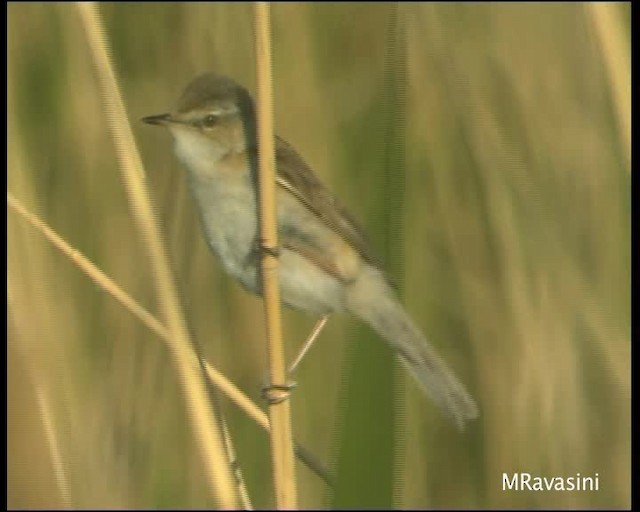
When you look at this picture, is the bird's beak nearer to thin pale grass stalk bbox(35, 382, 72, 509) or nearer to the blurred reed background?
the blurred reed background

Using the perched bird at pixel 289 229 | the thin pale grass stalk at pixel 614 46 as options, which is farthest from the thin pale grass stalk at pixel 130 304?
the thin pale grass stalk at pixel 614 46

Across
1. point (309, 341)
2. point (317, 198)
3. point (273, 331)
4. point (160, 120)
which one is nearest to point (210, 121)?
point (160, 120)

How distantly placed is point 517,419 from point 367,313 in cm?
70

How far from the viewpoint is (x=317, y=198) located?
2.00 metres

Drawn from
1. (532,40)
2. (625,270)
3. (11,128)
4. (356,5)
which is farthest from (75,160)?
(625,270)

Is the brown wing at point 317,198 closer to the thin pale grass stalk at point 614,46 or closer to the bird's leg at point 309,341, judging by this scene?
the bird's leg at point 309,341

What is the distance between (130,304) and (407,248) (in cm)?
108

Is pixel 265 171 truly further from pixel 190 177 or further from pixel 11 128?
pixel 11 128

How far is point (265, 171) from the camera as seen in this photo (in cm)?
138

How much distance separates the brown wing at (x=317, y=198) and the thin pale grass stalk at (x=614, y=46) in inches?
26.4

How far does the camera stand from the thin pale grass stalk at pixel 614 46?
1.44 metres

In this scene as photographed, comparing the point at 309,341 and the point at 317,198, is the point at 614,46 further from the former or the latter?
→ the point at 309,341

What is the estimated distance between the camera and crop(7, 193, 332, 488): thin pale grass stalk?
1505mm

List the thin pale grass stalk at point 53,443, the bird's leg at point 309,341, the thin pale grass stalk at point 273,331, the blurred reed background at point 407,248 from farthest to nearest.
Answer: the blurred reed background at point 407,248 < the bird's leg at point 309,341 < the thin pale grass stalk at point 53,443 < the thin pale grass stalk at point 273,331
